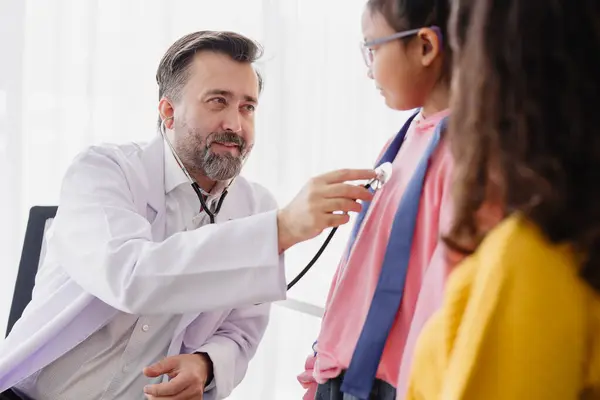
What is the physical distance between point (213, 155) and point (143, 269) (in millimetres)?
422

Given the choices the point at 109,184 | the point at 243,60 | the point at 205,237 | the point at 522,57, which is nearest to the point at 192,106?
the point at 243,60

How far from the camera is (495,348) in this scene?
0.51m

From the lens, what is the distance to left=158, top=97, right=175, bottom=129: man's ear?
5.11 feet

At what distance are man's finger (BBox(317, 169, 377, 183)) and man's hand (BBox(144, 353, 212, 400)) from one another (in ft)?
1.77

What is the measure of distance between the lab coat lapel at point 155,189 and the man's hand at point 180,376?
0.28m

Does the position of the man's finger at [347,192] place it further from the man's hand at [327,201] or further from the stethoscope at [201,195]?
the stethoscope at [201,195]

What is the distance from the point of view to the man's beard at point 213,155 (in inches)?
56.9

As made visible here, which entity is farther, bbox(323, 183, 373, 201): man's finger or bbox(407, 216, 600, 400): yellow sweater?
bbox(323, 183, 373, 201): man's finger

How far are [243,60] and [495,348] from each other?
1116 mm

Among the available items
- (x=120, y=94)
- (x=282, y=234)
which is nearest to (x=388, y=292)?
(x=282, y=234)

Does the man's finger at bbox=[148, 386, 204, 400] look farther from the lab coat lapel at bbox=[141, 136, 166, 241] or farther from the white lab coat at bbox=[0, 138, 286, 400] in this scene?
the lab coat lapel at bbox=[141, 136, 166, 241]

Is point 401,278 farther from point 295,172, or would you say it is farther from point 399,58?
point 295,172

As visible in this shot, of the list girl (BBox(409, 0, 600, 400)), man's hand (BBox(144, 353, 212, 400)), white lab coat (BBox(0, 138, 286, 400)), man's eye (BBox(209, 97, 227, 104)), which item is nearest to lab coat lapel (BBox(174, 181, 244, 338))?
white lab coat (BBox(0, 138, 286, 400))

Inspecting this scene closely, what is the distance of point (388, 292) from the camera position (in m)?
0.82
